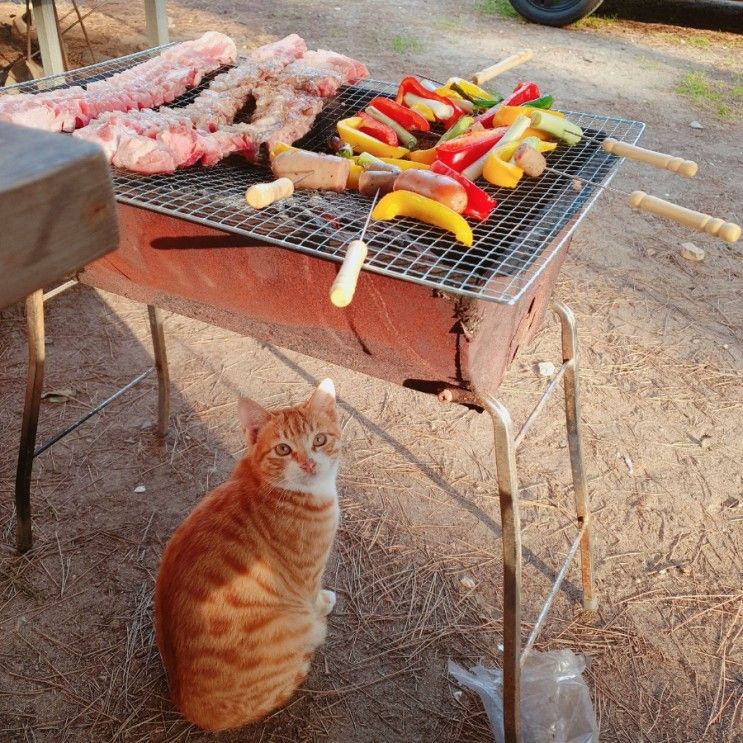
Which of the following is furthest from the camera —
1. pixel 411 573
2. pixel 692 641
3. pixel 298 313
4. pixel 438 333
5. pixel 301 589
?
pixel 411 573

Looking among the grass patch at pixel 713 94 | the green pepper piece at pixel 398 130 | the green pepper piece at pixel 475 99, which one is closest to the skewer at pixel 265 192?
the green pepper piece at pixel 398 130

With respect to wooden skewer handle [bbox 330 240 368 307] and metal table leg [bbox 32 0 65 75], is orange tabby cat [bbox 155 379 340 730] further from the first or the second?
metal table leg [bbox 32 0 65 75]

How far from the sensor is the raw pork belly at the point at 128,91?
2.40m

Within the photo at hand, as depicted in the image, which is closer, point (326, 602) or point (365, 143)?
point (365, 143)

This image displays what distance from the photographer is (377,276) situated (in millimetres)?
1891

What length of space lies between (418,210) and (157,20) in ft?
15.0

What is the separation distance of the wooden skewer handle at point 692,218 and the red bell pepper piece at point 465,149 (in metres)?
0.73

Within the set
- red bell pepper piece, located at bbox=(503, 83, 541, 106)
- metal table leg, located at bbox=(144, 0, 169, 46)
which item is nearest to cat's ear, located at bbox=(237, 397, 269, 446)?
red bell pepper piece, located at bbox=(503, 83, 541, 106)

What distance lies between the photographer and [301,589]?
8.09 feet

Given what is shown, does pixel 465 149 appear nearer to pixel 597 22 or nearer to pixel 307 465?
pixel 307 465

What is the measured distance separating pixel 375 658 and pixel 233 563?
35.9 inches

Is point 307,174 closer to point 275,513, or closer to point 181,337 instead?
point 275,513

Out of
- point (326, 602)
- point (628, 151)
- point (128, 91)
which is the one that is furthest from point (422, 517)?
point (128, 91)

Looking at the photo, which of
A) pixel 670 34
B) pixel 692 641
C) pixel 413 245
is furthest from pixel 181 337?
pixel 670 34
